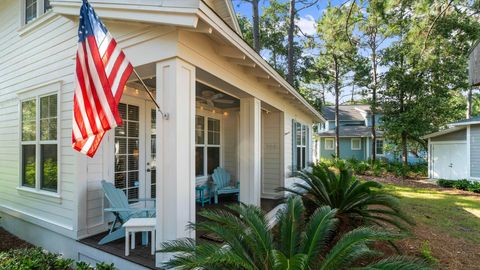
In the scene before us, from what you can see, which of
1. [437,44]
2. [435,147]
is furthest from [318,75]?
[435,147]

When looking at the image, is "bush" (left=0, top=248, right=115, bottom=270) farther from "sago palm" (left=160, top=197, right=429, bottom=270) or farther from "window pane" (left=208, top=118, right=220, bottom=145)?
"window pane" (left=208, top=118, right=220, bottom=145)

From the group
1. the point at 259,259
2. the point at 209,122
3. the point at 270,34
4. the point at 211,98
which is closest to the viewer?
the point at 259,259

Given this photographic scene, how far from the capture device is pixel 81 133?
2.74 m

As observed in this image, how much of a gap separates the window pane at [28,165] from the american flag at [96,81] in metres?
3.33

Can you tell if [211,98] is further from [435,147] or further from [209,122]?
[435,147]

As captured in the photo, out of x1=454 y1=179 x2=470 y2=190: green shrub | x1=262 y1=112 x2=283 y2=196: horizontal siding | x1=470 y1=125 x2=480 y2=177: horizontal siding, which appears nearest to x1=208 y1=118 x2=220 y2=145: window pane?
x1=262 y1=112 x2=283 y2=196: horizontal siding

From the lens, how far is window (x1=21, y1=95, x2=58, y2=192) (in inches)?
182

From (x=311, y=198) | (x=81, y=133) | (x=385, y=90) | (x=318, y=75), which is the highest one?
(x=318, y=75)

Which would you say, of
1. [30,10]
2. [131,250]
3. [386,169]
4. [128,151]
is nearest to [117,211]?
[131,250]

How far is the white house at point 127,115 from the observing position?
304 centimetres

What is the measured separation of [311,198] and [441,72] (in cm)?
1484

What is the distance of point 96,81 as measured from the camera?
2.54 m

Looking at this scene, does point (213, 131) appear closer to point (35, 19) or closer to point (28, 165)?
point (28, 165)

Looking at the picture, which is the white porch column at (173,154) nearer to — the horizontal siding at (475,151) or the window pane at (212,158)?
the window pane at (212,158)
